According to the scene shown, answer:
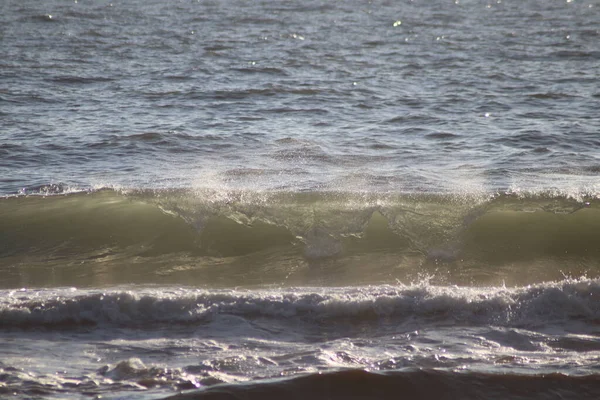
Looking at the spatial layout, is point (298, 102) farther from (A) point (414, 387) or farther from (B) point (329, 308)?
(A) point (414, 387)

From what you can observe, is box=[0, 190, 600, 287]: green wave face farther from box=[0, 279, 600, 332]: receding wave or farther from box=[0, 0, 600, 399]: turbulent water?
box=[0, 279, 600, 332]: receding wave

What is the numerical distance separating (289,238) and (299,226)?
0.64ft

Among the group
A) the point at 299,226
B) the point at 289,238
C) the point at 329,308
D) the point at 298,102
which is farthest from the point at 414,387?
the point at 298,102

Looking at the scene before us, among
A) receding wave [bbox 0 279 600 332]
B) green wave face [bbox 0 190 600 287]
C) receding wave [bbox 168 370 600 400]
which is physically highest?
green wave face [bbox 0 190 600 287]

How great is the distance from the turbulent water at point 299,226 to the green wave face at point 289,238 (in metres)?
0.03

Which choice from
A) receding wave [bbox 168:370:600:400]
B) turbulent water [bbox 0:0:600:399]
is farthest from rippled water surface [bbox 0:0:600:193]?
receding wave [bbox 168:370:600:400]

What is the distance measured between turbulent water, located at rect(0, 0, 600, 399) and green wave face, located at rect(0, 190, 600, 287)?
1.1 inches

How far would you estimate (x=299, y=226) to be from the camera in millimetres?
7902

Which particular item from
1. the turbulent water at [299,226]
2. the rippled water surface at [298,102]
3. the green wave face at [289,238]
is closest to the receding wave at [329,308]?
the turbulent water at [299,226]

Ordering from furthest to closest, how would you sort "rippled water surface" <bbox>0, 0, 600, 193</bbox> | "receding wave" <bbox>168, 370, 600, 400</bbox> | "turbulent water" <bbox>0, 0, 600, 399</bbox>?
"rippled water surface" <bbox>0, 0, 600, 193</bbox> → "turbulent water" <bbox>0, 0, 600, 399</bbox> → "receding wave" <bbox>168, 370, 600, 400</bbox>

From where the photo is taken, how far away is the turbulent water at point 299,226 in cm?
459

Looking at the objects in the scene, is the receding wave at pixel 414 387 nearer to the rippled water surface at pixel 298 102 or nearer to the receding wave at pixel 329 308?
the receding wave at pixel 329 308

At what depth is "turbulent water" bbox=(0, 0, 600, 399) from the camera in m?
4.59

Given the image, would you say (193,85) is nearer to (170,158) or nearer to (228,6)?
(170,158)
